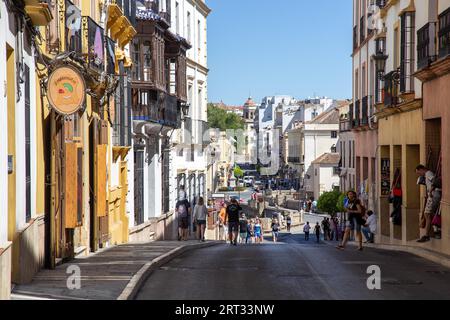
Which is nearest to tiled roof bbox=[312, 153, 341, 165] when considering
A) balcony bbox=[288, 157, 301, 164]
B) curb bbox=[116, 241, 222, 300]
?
balcony bbox=[288, 157, 301, 164]

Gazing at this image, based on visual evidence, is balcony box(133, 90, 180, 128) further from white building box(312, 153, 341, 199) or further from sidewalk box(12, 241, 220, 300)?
white building box(312, 153, 341, 199)

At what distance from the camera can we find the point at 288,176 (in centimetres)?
12412

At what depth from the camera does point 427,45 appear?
21547 millimetres

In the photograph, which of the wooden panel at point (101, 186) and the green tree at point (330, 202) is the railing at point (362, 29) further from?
the green tree at point (330, 202)

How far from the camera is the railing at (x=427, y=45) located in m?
21.0

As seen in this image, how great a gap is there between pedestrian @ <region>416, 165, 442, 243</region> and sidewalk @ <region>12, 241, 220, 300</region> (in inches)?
222

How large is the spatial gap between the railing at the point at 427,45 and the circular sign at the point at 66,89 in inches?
330

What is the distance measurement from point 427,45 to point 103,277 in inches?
390

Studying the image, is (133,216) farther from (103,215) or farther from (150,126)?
(103,215)

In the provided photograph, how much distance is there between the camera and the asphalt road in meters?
13.5

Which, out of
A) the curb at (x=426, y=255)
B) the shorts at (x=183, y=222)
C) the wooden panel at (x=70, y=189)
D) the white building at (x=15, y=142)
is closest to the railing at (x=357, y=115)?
the shorts at (x=183, y=222)

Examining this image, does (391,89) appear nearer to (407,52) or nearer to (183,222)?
(407,52)

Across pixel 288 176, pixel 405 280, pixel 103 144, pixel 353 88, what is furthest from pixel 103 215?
pixel 288 176
